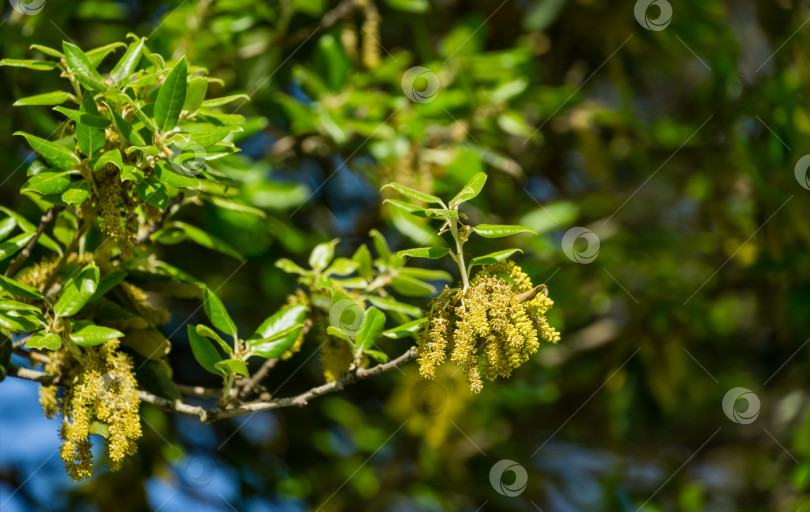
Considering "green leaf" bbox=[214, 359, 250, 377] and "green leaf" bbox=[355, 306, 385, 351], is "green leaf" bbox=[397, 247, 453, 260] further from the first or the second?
"green leaf" bbox=[214, 359, 250, 377]

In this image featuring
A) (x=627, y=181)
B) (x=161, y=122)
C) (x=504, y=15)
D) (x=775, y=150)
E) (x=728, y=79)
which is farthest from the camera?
(x=627, y=181)

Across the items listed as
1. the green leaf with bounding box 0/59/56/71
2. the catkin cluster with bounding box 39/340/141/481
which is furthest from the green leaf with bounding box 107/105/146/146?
the catkin cluster with bounding box 39/340/141/481

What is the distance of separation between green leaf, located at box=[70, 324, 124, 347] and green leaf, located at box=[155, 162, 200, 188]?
22 cm

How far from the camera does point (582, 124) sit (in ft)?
8.46

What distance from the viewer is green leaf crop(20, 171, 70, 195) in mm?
1004

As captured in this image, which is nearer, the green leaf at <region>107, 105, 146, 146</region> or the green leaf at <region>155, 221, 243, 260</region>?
the green leaf at <region>107, 105, 146, 146</region>

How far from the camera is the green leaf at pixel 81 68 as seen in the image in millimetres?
997

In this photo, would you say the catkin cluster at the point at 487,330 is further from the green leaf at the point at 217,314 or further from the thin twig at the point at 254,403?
the green leaf at the point at 217,314

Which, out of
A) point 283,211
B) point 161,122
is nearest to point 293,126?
point 283,211

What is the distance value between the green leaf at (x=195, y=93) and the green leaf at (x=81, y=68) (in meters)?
0.12

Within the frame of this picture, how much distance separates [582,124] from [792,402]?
4.48ft

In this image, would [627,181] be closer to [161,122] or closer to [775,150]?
[775,150]

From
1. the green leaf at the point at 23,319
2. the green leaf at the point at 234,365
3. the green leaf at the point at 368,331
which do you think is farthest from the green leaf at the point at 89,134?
the green leaf at the point at 368,331

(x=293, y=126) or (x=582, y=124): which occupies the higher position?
(x=582, y=124)
